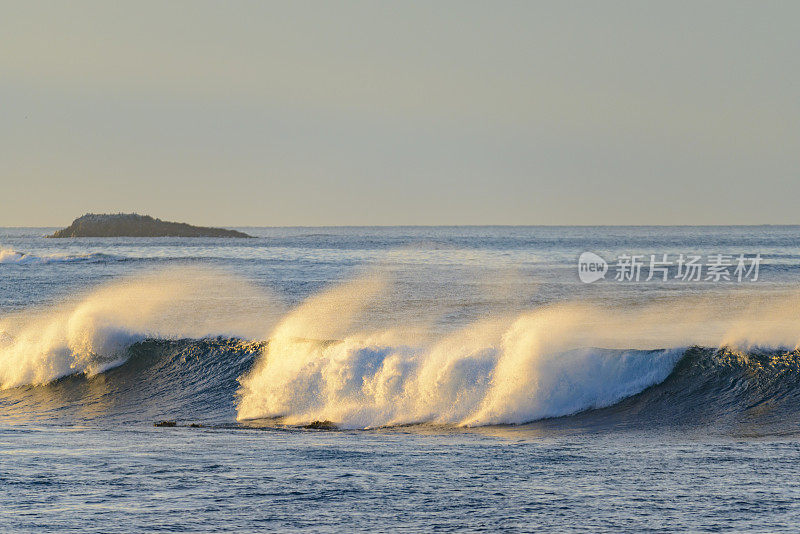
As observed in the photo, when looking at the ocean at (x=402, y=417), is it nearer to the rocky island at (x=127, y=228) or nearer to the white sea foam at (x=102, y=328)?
the white sea foam at (x=102, y=328)

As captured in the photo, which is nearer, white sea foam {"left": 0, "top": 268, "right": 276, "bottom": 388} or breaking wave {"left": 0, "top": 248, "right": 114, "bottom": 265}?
white sea foam {"left": 0, "top": 268, "right": 276, "bottom": 388}

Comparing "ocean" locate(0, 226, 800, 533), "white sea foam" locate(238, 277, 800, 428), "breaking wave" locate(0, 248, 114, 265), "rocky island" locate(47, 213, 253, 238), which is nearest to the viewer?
"ocean" locate(0, 226, 800, 533)

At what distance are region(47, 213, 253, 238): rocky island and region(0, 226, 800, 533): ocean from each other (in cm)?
13037

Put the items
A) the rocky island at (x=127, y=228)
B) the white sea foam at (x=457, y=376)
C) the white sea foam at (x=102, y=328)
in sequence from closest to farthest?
the white sea foam at (x=457, y=376) < the white sea foam at (x=102, y=328) < the rocky island at (x=127, y=228)

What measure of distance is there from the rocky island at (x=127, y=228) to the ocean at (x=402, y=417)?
130369 millimetres

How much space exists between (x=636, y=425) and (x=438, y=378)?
3.17m

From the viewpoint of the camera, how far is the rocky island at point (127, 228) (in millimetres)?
155375

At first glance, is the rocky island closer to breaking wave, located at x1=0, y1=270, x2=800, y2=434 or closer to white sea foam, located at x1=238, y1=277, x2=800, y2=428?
breaking wave, located at x1=0, y1=270, x2=800, y2=434

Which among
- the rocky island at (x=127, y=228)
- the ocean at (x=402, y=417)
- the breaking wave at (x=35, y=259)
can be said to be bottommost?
the ocean at (x=402, y=417)

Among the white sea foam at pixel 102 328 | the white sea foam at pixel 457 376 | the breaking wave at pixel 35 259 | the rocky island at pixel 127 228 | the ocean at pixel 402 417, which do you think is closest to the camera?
the ocean at pixel 402 417

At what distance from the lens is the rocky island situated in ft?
510

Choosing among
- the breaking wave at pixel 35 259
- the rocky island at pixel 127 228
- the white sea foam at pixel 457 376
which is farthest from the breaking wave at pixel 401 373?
the rocky island at pixel 127 228

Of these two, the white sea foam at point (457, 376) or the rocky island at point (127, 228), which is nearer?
the white sea foam at point (457, 376)

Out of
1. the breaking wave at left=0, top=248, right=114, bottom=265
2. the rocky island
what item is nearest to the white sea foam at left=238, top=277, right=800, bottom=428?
the breaking wave at left=0, top=248, right=114, bottom=265
